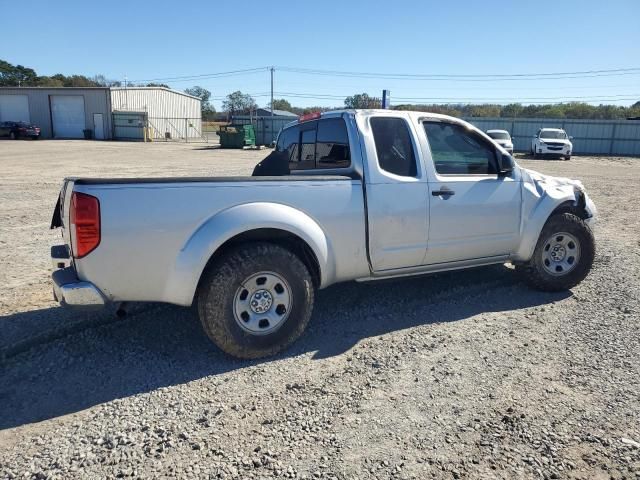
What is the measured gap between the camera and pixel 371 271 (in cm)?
414

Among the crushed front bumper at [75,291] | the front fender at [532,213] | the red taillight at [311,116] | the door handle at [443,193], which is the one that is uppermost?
the red taillight at [311,116]

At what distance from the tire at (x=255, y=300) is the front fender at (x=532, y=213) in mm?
2377

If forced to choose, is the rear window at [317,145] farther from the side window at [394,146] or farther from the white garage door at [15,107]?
the white garage door at [15,107]

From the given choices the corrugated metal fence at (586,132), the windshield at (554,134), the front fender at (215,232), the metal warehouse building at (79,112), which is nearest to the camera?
the front fender at (215,232)

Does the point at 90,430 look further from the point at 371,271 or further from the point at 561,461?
the point at 561,461

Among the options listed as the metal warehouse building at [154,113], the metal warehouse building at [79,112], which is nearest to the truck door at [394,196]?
the metal warehouse building at [79,112]

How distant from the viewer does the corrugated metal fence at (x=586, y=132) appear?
37.1 meters

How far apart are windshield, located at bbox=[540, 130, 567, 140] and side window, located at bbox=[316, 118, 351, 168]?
30.2m

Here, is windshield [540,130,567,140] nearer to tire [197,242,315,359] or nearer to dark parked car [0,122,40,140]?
tire [197,242,315,359]

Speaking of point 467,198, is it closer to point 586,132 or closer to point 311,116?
point 311,116

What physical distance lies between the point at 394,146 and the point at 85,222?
2562 millimetres

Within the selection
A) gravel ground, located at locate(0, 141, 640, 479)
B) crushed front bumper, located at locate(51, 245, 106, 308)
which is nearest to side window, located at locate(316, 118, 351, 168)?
gravel ground, located at locate(0, 141, 640, 479)

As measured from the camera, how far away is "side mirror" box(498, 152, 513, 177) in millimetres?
4715

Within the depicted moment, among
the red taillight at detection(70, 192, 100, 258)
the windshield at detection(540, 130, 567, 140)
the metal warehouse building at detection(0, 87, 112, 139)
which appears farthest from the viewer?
the metal warehouse building at detection(0, 87, 112, 139)
